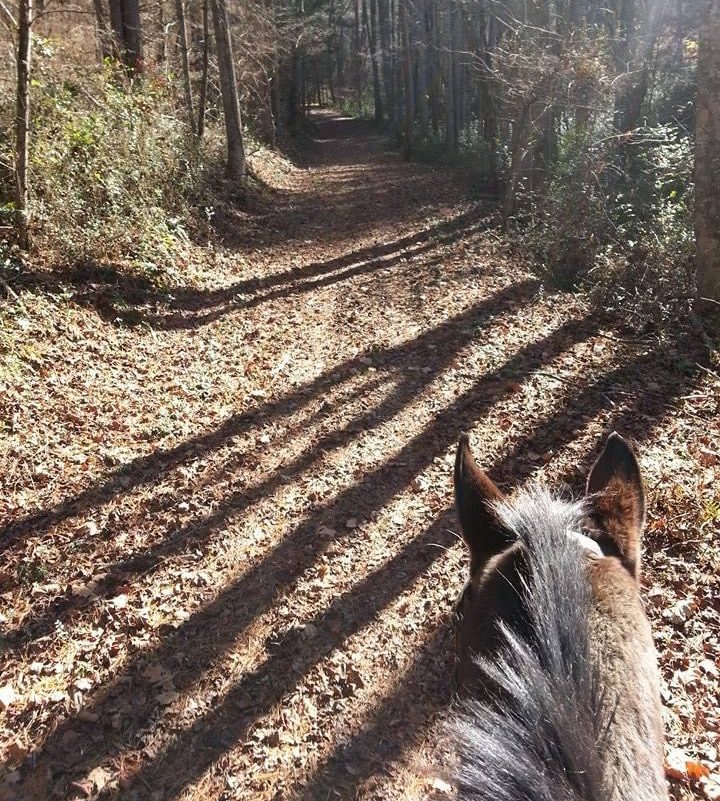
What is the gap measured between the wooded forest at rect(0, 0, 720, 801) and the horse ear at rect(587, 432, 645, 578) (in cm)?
2

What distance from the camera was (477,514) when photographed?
1978 mm

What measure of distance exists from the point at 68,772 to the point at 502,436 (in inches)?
175

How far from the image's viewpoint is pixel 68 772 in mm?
2828

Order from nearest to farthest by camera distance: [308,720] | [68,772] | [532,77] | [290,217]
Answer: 1. [68,772]
2. [308,720]
3. [532,77]
4. [290,217]

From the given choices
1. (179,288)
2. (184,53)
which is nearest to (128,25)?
(184,53)

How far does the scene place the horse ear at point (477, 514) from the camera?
6.31 feet

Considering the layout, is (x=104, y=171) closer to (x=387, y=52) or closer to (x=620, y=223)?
(x=620, y=223)

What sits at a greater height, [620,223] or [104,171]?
[104,171]

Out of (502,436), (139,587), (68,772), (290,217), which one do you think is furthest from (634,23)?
(68,772)

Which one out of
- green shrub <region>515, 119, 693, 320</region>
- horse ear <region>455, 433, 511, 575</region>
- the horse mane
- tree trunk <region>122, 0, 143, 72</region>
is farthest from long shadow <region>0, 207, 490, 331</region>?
the horse mane

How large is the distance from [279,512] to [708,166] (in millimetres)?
6731

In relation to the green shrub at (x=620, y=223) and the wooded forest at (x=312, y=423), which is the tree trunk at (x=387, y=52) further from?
the green shrub at (x=620, y=223)

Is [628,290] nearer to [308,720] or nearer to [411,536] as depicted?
[411,536]

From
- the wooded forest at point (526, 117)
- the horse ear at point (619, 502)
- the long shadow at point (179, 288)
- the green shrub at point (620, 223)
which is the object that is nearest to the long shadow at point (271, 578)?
the horse ear at point (619, 502)
